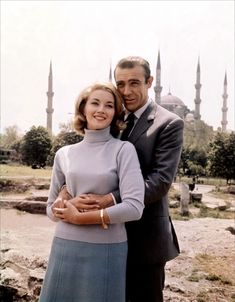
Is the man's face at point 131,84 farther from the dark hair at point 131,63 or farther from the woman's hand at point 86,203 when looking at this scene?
the woman's hand at point 86,203

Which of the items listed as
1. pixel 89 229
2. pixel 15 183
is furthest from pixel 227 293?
pixel 15 183

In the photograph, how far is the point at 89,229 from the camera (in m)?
2.04

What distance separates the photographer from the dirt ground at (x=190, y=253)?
13.9 feet

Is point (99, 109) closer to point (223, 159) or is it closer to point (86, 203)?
point (86, 203)

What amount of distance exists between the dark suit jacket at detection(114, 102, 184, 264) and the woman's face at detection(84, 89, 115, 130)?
255 mm

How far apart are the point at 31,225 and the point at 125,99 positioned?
24.6 feet

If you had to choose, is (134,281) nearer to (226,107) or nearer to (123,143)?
(123,143)

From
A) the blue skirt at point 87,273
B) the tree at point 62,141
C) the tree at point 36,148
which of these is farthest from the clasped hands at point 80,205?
the tree at point 36,148

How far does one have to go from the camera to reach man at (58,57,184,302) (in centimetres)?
224

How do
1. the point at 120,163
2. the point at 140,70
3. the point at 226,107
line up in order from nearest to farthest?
1. the point at 120,163
2. the point at 140,70
3. the point at 226,107

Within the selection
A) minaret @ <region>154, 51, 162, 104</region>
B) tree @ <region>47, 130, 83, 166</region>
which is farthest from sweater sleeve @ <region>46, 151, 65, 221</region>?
minaret @ <region>154, 51, 162, 104</region>

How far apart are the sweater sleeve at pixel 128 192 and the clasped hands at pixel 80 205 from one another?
51 mm

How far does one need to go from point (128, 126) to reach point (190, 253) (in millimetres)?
4380

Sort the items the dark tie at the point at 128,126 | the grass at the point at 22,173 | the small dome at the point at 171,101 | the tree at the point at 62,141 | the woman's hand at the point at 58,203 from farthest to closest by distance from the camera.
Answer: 1. the small dome at the point at 171,101
2. the tree at the point at 62,141
3. the grass at the point at 22,173
4. the dark tie at the point at 128,126
5. the woman's hand at the point at 58,203
